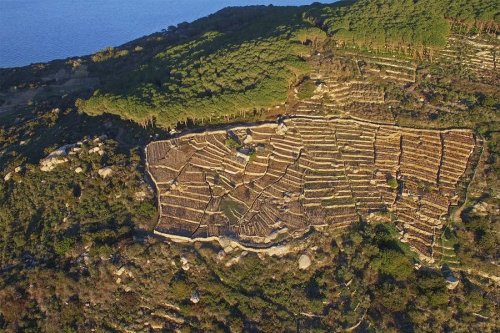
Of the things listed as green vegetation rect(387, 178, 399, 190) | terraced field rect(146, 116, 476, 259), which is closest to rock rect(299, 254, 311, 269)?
terraced field rect(146, 116, 476, 259)

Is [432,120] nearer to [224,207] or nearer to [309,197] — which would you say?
[309,197]

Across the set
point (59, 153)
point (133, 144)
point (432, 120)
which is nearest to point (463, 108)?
point (432, 120)

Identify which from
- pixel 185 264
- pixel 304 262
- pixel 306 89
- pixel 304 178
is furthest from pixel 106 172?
pixel 306 89

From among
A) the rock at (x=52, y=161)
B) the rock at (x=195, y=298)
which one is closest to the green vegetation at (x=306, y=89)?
the rock at (x=195, y=298)

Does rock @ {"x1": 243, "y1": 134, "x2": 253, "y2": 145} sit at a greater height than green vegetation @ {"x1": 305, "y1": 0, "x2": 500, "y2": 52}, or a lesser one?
lesser

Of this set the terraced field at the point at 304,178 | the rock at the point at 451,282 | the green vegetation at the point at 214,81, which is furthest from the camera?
the green vegetation at the point at 214,81

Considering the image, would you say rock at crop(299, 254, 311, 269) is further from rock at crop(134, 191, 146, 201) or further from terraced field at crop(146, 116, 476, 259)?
rock at crop(134, 191, 146, 201)

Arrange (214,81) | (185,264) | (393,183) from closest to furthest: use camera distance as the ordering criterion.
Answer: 1. (185,264)
2. (393,183)
3. (214,81)

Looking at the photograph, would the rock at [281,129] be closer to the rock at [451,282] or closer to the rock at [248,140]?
the rock at [248,140]

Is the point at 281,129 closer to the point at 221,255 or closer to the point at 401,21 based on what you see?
the point at 221,255
